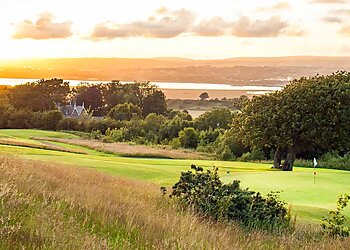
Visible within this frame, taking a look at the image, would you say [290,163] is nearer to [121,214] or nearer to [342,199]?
[342,199]

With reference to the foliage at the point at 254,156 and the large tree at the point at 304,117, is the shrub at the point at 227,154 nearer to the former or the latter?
the foliage at the point at 254,156

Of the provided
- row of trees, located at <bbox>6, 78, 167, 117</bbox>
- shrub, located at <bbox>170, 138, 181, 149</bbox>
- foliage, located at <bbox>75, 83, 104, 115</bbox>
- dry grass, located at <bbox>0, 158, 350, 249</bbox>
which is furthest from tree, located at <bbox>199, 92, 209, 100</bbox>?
dry grass, located at <bbox>0, 158, 350, 249</bbox>

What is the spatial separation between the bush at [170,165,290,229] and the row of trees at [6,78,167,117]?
307 feet

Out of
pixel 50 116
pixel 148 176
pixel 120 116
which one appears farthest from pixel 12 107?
pixel 148 176

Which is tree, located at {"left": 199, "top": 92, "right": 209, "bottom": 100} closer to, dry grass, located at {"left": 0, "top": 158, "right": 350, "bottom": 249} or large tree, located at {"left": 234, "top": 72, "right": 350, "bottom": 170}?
large tree, located at {"left": 234, "top": 72, "right": 350, "bottom": 170}

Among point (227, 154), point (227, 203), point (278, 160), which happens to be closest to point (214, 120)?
point (227, 154)

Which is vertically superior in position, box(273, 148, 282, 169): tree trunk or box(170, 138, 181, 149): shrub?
box(273, 148, 282, 169): tree trunk

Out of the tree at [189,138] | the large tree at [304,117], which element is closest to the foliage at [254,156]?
the large tree at [304,117]

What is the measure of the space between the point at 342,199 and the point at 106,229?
7.00 meters

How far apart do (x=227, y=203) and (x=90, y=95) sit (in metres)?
113

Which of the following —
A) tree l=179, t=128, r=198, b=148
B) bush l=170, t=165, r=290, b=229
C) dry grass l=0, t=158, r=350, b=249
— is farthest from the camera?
tree l=179, t=128, r=198, b=148

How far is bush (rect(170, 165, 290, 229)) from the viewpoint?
1123cm

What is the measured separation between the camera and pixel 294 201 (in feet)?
54.7

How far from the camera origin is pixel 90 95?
→ 398 ft
